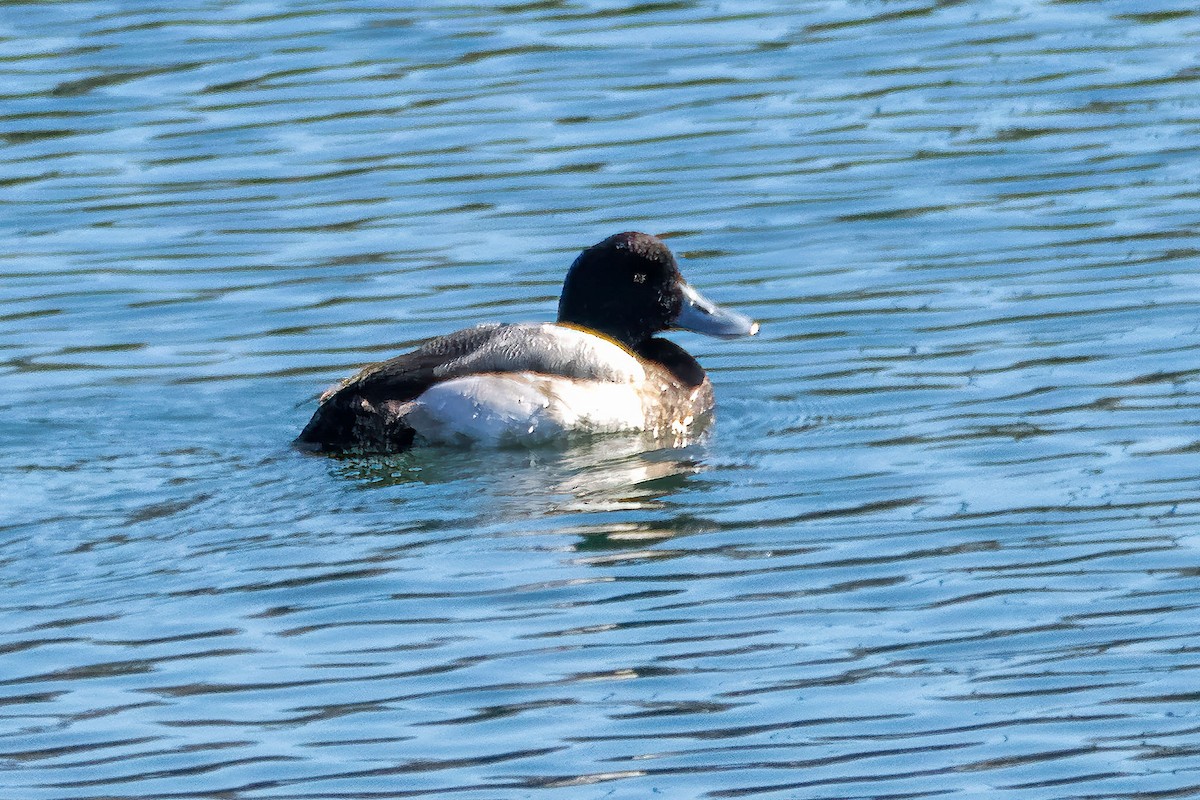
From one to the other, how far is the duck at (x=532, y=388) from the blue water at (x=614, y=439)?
142 mm

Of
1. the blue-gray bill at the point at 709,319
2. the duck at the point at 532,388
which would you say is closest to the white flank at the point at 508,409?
the duck at the point at 532,388

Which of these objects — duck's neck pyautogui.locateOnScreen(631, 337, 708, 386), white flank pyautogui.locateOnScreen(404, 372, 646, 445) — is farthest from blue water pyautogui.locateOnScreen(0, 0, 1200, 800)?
duck's neck pyautogui.locateOnScreen(631, 337, 708, 386)

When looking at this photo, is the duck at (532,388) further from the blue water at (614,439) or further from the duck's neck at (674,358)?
the blue water at (614,439)

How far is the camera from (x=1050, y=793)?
18.5ft

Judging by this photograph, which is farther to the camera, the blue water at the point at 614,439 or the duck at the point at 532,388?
the duck at the point at 532,388

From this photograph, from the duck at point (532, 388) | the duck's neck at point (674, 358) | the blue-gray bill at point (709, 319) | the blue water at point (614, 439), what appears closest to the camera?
the blue water at point (614, 439)

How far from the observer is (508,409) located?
9172 millimetres

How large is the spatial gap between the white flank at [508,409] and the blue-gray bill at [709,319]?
968mm

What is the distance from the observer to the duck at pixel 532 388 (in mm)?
9039

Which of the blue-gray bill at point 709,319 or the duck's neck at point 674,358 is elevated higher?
the blue-gray bill at point 709,319

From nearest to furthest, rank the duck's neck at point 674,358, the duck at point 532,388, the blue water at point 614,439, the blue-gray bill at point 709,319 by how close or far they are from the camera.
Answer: the blue water at point 614,439
the duck at point 532,388
the duck's neck at point 674,358
the blue-gray bill at point 709,319

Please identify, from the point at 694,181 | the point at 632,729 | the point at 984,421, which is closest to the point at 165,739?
the point at 632,729

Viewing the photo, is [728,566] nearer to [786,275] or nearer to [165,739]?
[165,739]

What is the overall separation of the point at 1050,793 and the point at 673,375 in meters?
4.52
